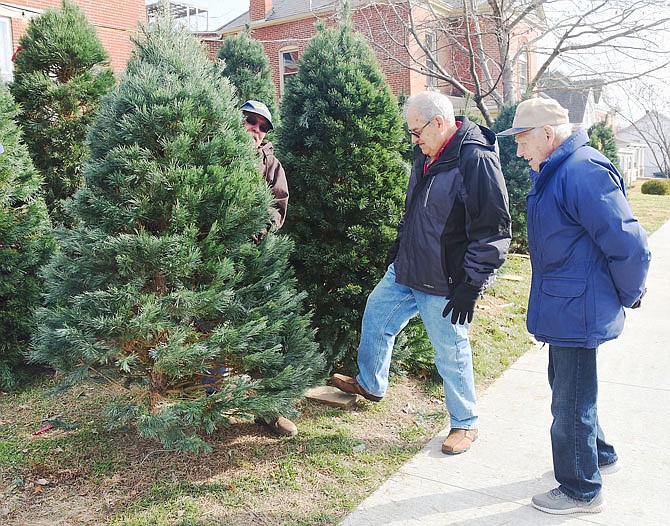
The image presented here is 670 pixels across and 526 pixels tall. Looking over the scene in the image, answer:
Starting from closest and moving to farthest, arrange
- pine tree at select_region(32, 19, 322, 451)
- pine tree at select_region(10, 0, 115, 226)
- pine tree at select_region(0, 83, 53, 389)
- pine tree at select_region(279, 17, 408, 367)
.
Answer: pine tree at select_region(32, 19, 322, 451)
pine tree at select_region(279, 17, 408, 367)
pine tree at select_region(0, 83, 53, 389)
pine tree at select_region(10, 0, 115, 226)

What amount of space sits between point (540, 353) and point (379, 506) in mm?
2989

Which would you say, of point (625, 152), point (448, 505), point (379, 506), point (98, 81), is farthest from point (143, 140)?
point (625, 152)

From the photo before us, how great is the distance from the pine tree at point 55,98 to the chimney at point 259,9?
21.5 m

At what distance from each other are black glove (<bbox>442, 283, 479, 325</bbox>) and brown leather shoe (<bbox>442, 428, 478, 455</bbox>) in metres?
0.75

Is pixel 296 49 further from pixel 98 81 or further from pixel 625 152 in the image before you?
pixel 625 152

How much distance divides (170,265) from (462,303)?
4.99 feet

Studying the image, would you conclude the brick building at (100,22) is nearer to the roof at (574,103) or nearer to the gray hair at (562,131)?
the gray hair at (562,131)

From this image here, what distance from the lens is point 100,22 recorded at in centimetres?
1645

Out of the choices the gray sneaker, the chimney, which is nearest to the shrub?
the chimney

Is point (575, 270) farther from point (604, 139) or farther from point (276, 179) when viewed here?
point (604, 139)

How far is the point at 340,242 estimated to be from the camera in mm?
4410

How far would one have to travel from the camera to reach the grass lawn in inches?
119

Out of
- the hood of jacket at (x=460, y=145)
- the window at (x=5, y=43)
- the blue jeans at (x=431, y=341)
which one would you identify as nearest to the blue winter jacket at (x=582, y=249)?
the hood of jacket at (x=460, y=145)

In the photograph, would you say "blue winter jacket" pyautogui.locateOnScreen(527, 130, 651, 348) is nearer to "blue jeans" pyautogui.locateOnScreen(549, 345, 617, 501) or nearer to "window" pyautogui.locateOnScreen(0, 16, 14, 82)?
"blue jeans" pyautogui.locateOnScreen(549, 345, 617, 501)
